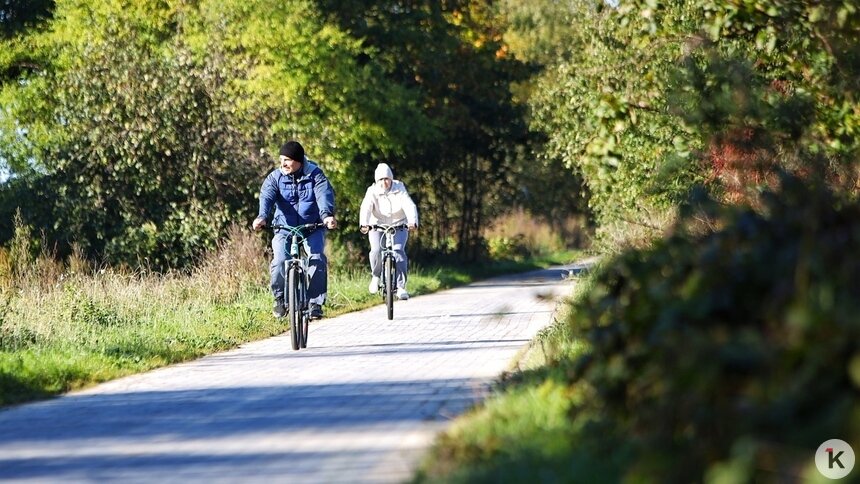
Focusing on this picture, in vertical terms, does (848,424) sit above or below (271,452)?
above

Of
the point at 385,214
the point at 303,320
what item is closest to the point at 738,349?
the point at 303,320

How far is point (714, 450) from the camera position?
5.59 m

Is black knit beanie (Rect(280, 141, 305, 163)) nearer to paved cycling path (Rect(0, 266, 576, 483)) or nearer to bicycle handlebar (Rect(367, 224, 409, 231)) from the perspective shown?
paved cycling path (Rect(0, 266, 576, 483))

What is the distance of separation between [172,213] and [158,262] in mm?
1027

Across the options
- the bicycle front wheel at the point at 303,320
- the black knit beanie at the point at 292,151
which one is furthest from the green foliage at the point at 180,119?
the bicycle front wheel at the point at 303,320

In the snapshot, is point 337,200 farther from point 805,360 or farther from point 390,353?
point 805,360

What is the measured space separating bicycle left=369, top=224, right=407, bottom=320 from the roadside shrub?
1179cm

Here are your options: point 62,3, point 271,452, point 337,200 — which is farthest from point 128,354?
point 62,3

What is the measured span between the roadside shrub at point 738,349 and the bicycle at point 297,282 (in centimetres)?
739

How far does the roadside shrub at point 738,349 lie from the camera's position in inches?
207

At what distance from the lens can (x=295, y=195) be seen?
1545cm

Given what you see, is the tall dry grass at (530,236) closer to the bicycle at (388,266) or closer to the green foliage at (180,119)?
the green foliage at (180,119)

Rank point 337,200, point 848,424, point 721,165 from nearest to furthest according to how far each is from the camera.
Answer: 1. point 848,424
2. point 721,165
3. point 337,200

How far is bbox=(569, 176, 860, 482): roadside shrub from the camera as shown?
17.3 feet
